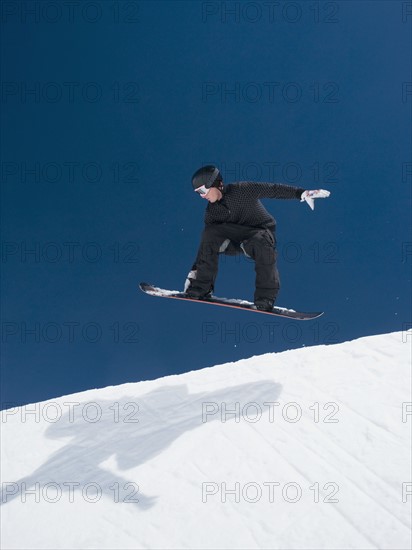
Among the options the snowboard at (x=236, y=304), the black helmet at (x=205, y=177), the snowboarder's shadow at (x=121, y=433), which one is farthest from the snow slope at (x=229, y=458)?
the black helmet at (x=205, y=177)

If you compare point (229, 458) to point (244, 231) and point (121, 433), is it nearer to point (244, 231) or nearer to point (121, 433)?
point (121, 433)

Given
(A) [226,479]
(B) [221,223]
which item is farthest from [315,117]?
(A) [226,479]

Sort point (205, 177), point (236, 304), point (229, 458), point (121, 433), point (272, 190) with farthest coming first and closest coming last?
point (121, 433), point (229, 458), point (236, 304), point (272, 190), point (205, 177)

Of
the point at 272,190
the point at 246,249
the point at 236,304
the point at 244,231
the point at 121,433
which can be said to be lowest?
the point at 121,433

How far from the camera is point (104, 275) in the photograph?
565 cm

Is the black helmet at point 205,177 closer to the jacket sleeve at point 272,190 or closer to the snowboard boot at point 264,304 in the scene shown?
the jacket sleeve at point 272,190

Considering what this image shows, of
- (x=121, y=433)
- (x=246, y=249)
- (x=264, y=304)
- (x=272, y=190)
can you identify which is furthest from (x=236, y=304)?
(x=121, y=433)

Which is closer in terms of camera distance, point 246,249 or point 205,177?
point 205,177

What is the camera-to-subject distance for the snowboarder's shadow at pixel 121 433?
506 centimetres

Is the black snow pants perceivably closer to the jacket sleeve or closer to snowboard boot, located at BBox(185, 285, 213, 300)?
snowboard boot, located at BBox(185, 285, 213, 300)

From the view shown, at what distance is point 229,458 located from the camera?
5109 mm

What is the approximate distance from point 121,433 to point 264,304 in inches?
89.2

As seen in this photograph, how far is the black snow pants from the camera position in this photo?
3.98 metres

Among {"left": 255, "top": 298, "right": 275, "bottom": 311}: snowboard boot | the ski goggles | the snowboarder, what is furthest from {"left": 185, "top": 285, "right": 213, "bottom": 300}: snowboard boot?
the ski goggles
